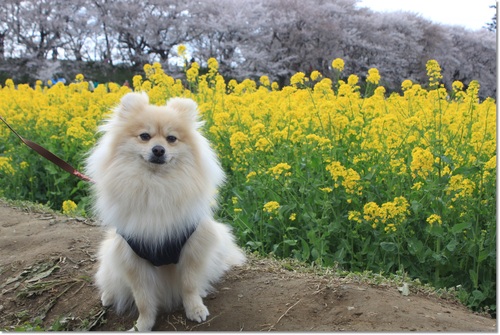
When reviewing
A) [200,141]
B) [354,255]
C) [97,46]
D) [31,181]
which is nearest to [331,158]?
[354,255]

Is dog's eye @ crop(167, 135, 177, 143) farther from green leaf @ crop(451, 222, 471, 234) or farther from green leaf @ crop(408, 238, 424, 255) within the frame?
green leaf @ crop(451, 222, 471, 234)

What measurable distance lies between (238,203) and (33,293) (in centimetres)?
159

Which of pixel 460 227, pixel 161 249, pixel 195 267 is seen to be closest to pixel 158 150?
pixel 161 249

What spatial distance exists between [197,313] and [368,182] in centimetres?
152

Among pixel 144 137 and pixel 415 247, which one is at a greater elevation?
pixel 144 137

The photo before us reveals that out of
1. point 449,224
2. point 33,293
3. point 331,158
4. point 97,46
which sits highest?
point 97,46

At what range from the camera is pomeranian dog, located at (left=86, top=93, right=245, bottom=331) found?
2408 millimetres

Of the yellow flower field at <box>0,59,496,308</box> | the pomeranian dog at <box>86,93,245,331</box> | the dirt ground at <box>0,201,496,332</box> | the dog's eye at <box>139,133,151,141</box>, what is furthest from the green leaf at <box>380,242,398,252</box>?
the dog's eye at <box>139,133,151,141</box>

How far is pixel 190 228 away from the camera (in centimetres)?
256

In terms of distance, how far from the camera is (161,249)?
253 centimetres

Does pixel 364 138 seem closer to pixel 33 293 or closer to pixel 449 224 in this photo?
pixel 449 224

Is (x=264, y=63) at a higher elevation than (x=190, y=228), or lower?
higher

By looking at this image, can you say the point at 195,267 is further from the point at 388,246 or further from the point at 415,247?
the point at 415,247

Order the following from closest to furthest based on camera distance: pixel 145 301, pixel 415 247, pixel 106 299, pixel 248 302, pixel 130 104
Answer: pixel 130 104 → pixel 145 301 → pixel 248 302 → pixel 106 299 → pixel 415 247
